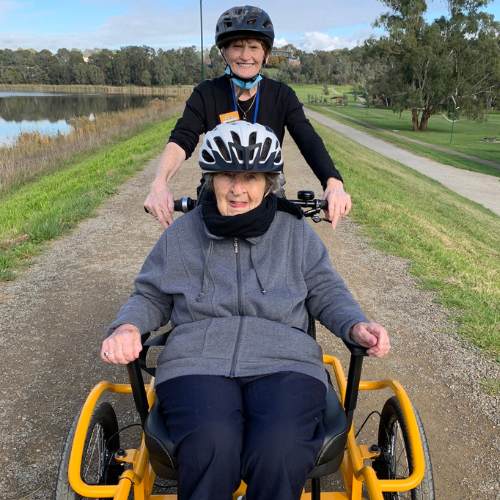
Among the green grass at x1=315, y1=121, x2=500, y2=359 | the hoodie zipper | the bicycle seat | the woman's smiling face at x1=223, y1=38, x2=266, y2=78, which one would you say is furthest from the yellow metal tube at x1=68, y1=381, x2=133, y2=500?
the green grass at x1=315, y1=121, x2=500, y2=359

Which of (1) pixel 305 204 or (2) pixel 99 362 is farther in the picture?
(2) pixel 99 362

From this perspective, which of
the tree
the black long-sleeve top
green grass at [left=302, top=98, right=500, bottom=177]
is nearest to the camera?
the black long-sleeve top

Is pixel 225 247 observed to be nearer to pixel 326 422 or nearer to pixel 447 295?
pixel 326 422

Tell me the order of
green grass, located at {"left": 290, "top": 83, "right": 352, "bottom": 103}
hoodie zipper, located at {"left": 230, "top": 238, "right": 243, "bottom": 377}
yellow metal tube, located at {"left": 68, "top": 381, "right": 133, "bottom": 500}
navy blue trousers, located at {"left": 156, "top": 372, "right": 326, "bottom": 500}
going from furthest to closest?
green grass, located at {"left": 290, "top": 83, "right": 352, "bottom": 103}
hoodie zipper, located at {"left": 230, "top": 238, "right": 243, "bottom": 377}
yellow metal tube, located at {"left": 68, "top": 381, "right": 133, "bottom": 500}
navy blue trousers, located at {"left": 156, "top": 372, "right": 326, "bottom": 500}

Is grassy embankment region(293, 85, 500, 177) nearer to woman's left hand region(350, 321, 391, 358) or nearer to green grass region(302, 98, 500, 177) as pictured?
green grass region(302, 98, 500, 177)

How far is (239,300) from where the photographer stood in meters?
2.13

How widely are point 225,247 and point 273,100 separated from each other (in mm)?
1203

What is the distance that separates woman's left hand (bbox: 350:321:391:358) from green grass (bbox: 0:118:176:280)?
14.0ft

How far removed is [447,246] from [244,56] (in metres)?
5.17

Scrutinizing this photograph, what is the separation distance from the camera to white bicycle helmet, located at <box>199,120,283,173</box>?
7.02 ft

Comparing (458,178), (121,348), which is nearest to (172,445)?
(121,348)

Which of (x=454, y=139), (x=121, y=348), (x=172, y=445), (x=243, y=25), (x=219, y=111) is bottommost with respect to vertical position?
(x=454, y=139)

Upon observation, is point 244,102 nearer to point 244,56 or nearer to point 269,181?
point 244,56

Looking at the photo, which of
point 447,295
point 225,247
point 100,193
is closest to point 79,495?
point 225,247
